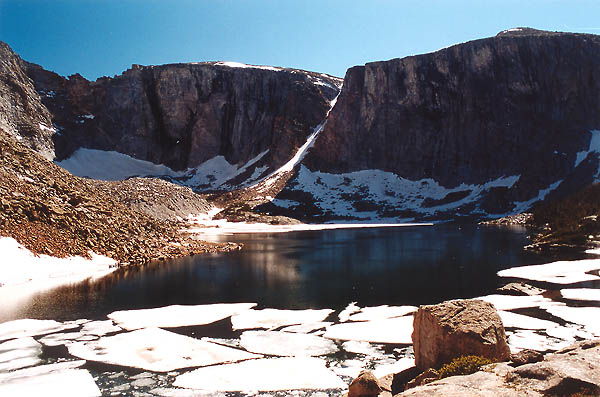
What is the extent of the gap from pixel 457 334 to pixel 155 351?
389 inches

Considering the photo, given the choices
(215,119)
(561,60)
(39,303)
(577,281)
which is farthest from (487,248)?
(215,119)

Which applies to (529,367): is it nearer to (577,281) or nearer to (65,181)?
(577,281)

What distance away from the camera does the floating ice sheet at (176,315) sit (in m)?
19.9

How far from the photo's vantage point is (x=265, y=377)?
1306 cm

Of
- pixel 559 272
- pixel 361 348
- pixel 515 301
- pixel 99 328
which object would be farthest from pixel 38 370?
pixel 559 272

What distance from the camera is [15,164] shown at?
3872 centimetres

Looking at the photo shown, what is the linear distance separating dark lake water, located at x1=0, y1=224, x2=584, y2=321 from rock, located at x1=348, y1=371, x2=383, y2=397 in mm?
11599

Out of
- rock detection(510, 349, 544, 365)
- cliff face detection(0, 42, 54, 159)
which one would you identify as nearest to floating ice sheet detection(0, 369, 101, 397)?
rock detection(510, 349, 544, 365)

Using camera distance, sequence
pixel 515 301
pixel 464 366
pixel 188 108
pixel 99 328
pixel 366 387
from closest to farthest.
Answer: pixel 464 366 < pixel 366 387 < pixel 99 328 < pixel 515 301 < pixel 188 108

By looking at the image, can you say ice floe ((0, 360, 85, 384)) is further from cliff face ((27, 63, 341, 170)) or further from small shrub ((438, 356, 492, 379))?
cliff face ((27, 63, 341, 170))

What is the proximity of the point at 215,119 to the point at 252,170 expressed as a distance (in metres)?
21.5

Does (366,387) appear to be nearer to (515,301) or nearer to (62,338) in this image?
(62,338)

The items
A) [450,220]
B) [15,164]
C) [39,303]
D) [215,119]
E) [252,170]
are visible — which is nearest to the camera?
[39,303]

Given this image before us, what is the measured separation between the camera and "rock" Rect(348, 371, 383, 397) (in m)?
10.7
